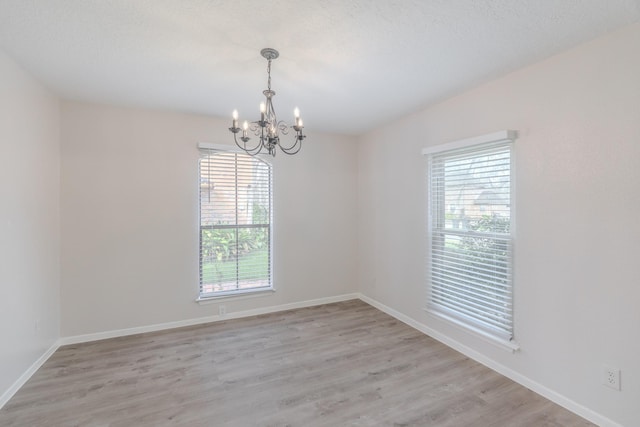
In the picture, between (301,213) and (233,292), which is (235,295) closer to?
(233,292)

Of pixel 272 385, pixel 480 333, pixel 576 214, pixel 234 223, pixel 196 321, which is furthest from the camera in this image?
pixel 234 223

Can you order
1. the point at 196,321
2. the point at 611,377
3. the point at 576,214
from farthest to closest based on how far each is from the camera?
the point at 196,321
the point at 576,214
the point at 611,377

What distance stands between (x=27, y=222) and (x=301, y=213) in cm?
284

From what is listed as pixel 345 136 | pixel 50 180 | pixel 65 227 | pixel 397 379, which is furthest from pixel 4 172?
pixel 345 136

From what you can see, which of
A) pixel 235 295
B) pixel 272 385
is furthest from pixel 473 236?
pixel 235 295

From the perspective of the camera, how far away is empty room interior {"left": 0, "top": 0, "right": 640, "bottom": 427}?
6.29 feet

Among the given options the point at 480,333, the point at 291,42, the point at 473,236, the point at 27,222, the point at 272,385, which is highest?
the point at 291,42

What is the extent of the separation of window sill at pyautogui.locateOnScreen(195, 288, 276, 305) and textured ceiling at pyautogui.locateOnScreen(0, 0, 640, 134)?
236 centimetres

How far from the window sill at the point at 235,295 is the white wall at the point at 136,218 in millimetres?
58

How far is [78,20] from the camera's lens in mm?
1830

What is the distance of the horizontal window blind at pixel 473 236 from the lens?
2.61m

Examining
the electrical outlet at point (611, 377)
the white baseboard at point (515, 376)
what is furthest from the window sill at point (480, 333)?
the electrical outlet at point (611, 377)

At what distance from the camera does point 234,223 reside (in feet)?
12.8

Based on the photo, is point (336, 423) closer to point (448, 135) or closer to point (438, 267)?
point (438, 267)
